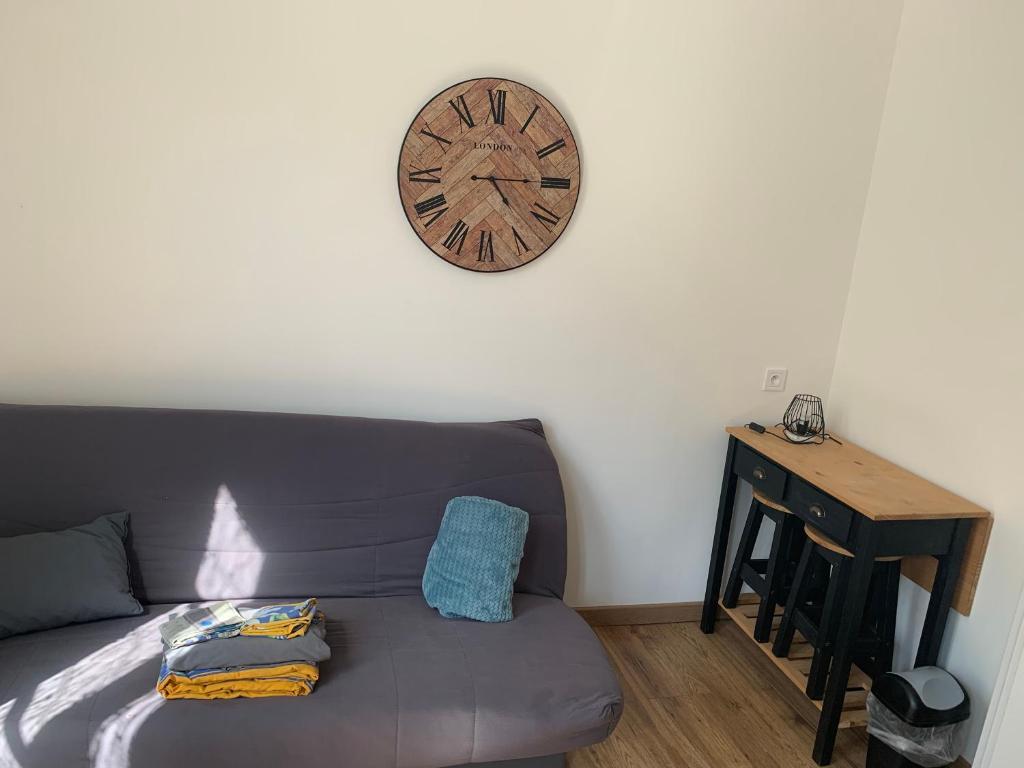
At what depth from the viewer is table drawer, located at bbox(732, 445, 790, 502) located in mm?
2469

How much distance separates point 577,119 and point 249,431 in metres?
1.46

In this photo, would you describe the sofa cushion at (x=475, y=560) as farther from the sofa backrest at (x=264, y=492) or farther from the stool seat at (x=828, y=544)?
the stool seat at (x=828, y=544)

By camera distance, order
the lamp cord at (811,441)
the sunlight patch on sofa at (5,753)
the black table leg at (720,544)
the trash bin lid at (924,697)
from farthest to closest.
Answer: the black table leg at (720,544)
the lamp cord at (811,441)
the trash bin lid at (924,697)
the sunlight patch on sofa at (5,753)

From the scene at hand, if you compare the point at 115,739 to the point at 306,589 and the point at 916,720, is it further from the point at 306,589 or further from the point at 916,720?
the point at 916,720

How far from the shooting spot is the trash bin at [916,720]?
2.05 meters

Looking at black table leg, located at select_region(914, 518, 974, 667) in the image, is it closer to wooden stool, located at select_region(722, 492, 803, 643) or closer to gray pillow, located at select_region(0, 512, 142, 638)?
wooden stool, located at select_region(722, 492, 803, 643)

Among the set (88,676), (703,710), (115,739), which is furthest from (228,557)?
(703,710)

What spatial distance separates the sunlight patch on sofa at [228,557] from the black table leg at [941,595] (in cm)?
201

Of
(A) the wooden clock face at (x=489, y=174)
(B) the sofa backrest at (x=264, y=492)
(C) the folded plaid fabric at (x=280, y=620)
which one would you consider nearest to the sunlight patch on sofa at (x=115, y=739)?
(C) the folded plaid fabric at (x=280, y=620)

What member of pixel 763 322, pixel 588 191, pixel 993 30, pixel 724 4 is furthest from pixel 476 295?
pixel 993 30

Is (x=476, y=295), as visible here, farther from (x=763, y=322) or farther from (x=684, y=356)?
(x=763, y=322)

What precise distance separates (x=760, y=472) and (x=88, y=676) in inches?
81.8

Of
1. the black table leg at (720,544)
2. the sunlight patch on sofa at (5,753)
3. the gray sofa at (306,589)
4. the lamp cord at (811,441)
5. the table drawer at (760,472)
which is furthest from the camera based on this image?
the black table leg at (720,544)

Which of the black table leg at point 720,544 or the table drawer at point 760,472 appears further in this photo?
the black table leg at point 720,544
